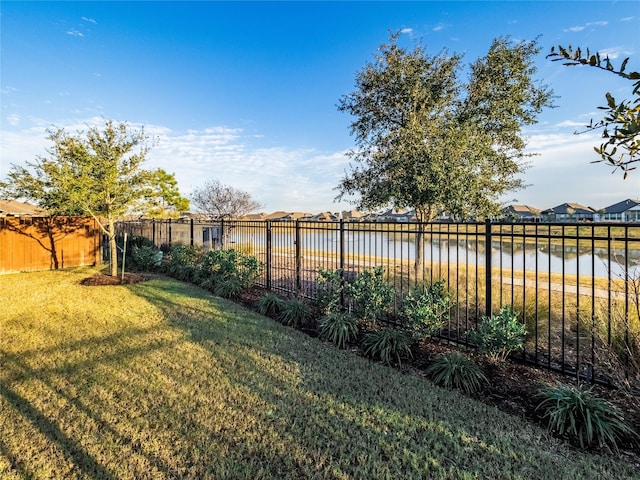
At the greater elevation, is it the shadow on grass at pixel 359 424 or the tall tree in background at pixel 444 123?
the tall tree in background at pixel 444 123

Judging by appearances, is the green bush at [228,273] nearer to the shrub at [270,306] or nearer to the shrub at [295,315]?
the shrub at [270,306]

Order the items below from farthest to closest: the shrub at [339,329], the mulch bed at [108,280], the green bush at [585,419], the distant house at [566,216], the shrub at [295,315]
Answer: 1. the mulch bed at [108,280]
2. the shrub at [295,315]
3. the shrub at [339,329]
4. the distant house at [566,216]
5. the green bush at [585,419]

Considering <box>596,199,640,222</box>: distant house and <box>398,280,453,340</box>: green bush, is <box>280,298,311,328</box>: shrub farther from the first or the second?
<box>596,199,640,222</box>: distant house

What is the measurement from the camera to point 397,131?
27.0 ft

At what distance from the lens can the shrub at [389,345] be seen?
3.97 meters

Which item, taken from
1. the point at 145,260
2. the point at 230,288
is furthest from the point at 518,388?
the point at 145,260

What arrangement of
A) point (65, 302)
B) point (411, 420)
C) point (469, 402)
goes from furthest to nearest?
point (65, 302)
point (469, 402)
point (411, 420)

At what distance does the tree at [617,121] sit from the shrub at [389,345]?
304 centimetres

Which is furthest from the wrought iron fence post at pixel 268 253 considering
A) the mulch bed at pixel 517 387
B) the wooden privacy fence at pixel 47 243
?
the wooden privacy fence at pixel 47 243

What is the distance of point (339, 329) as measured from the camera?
4574 millimetres

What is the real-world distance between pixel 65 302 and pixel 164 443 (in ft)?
18.9

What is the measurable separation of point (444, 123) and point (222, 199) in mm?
23080

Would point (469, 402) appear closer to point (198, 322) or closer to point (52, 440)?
point (52, 440)

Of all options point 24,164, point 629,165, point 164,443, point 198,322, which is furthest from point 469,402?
point 24,164
